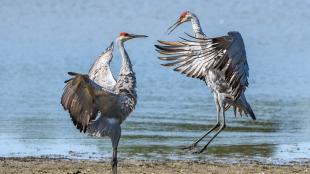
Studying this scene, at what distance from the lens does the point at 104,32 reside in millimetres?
26000

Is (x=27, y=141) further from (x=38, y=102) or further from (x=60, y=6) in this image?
(x=60, y=6)

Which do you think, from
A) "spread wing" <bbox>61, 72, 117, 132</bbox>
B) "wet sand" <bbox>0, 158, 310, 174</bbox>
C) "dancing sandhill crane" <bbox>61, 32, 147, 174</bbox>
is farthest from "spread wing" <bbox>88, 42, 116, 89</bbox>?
"wet sand" <bbox>0, 158, 310, 174</bbox>

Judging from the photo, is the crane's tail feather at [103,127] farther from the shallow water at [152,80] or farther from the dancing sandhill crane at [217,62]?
the shallow water at [152,80]

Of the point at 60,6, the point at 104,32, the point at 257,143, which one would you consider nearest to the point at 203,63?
the point at 257,143

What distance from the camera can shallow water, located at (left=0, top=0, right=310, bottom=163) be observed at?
12547 mm

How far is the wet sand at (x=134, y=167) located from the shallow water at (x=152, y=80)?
1.68ft

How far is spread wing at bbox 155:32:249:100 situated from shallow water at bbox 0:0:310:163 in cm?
109

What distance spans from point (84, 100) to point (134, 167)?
4.47 feet

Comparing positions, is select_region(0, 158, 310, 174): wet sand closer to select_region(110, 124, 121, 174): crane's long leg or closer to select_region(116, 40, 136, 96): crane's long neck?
select_region(110, 124, 121, 174): crane's long leg

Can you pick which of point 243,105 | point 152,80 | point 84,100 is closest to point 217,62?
point 243,105

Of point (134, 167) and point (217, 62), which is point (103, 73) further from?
point (217, 62)

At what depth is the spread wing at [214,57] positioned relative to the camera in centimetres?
1100

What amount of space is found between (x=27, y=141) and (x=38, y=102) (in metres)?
3.47

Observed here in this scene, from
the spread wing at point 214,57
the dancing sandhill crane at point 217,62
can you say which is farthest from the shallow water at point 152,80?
the spread wing at point 214,57
